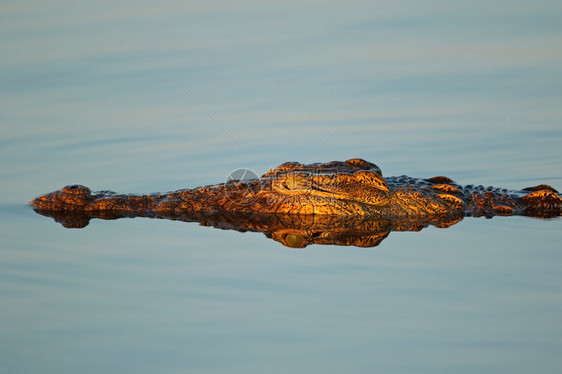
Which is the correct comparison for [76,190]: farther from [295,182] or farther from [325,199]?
[325,199]

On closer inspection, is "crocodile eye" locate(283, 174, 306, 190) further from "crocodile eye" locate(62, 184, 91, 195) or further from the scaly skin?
"crocodile eye" locate(62, 184, 91, 195)

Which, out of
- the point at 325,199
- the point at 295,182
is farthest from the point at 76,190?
the point at 325,199

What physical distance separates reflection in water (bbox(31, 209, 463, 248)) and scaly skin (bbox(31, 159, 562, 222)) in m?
0.10

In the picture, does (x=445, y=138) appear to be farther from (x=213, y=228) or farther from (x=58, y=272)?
Result: (x=58, y=272)

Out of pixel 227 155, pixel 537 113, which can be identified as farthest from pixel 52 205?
pixel 537 113

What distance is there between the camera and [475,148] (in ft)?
49.2

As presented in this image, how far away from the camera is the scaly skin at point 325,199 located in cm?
1250

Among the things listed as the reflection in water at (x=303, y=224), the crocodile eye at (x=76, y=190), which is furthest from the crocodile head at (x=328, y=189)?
the crocodile eye at (x=76, y=190)

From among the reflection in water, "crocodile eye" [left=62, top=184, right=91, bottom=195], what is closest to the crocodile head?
the reflection in water

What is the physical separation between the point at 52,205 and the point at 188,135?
3.36 m

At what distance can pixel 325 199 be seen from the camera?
12.6 metres

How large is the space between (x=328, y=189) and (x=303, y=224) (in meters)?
0.59

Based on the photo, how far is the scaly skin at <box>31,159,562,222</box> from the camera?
41.0ft

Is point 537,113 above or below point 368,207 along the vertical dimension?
above
